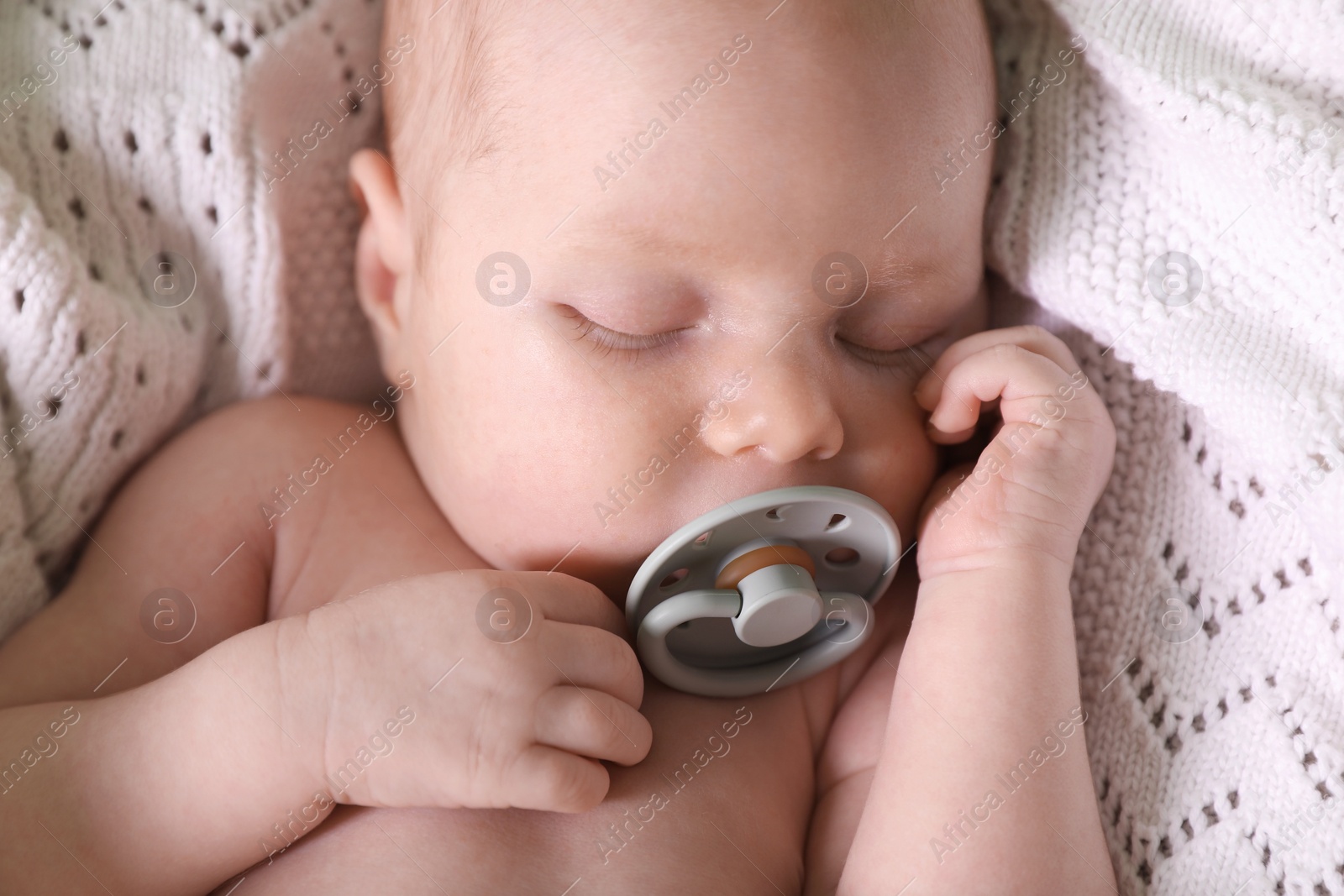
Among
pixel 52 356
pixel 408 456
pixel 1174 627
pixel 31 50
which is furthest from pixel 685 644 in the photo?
pixel 31 50

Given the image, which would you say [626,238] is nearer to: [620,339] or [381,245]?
[620,339]

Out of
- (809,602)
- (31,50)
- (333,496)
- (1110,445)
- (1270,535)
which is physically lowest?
(1270,535)

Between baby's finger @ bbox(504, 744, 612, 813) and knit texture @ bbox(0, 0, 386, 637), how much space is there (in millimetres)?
731

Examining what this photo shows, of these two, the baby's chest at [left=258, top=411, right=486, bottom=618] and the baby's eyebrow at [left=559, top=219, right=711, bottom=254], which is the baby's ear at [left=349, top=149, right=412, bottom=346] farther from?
the baby's eyebrow at [left=559, top=219, right=711, bottom=254]

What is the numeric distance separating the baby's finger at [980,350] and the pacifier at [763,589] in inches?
7.9

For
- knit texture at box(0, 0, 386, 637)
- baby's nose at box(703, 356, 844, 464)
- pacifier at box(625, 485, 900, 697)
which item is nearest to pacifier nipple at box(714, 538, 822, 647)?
pacifier at box(625, 485, 900, 697)

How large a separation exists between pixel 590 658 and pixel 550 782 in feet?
0.47

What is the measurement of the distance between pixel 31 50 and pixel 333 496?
0.77 metres

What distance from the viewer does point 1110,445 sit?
149 cm

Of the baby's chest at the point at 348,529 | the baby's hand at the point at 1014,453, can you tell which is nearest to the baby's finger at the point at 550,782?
the baby's chest at the point at 348,529

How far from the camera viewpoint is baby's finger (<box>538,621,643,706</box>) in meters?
1.25

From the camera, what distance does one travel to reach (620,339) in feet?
4.35

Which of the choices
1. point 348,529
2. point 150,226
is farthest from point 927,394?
point 150,226

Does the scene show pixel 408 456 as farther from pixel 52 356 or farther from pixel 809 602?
pixel 809 602
